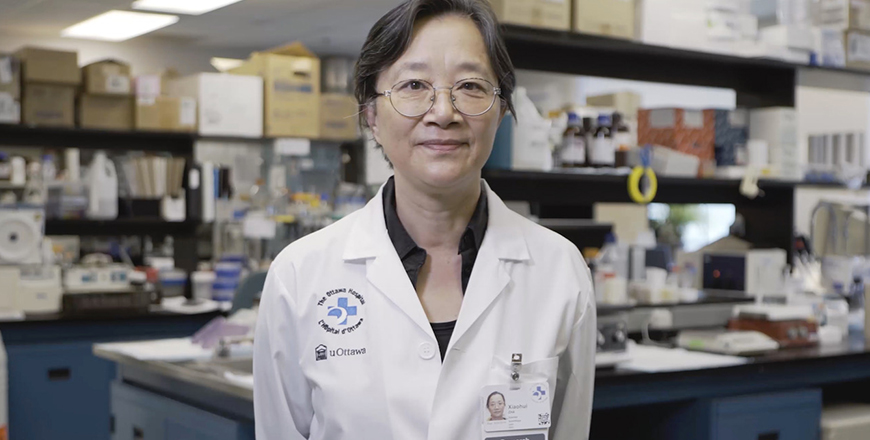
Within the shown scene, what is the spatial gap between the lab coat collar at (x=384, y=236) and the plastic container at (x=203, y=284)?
4.39 m

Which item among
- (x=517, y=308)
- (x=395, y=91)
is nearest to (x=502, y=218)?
(x=517, y=308)

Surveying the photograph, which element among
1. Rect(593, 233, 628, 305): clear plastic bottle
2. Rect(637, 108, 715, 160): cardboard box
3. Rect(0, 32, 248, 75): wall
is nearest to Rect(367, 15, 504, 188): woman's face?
Rect(593, 233, 628, 305): clear plastic bottle

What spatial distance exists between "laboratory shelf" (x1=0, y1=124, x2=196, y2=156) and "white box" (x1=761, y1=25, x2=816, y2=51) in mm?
3791

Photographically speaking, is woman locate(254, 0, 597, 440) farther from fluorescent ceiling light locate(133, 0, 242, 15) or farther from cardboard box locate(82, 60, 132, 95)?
fluorescent ceiling light locate(133, 0, 242, 15)

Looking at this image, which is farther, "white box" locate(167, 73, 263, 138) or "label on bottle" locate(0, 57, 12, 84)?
"white box" locate(167, 73, 263, 138)

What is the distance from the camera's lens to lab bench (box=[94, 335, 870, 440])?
111 inches

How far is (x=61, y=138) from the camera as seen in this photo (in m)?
6.33

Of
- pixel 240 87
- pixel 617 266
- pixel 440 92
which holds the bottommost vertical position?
pixel 617 266

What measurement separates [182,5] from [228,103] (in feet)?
6.85

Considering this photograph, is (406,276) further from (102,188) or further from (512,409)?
(102,188)

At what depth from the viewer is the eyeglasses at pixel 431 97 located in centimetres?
152

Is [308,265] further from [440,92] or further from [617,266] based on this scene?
[617,266]

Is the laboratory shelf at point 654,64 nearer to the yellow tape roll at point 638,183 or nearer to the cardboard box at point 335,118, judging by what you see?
the yellow tape roll at point 638,183

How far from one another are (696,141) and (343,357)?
2921 millimetres
